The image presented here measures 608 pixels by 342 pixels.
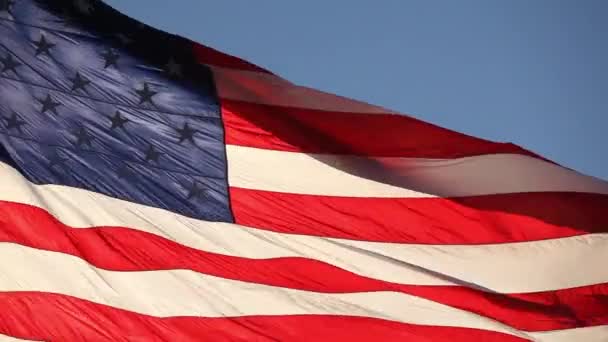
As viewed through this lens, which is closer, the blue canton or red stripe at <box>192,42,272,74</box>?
the blue canton

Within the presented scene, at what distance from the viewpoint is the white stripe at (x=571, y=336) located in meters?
17.0

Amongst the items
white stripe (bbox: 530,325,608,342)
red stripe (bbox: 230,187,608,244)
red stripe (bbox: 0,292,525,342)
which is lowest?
red stripe (bbox: 0,292,525,342)

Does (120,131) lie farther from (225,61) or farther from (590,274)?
(590,274)

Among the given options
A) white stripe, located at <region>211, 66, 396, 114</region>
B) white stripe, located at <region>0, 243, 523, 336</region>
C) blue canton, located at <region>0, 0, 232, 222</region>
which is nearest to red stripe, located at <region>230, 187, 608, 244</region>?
blue canton, located at <region>0, 0, 232, 222</region>

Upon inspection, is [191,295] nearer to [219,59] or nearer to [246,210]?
[246,210]

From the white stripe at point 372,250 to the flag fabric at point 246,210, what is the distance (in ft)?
0.06

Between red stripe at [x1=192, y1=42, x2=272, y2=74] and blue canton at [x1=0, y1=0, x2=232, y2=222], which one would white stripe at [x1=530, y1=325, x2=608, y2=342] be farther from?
red stripe at [x1=192, y1=42, x2=272, y2=74]

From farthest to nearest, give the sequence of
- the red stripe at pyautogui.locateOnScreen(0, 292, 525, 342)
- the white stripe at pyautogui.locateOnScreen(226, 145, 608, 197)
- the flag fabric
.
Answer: the white stripe at pyautogui.locateOnScreen(226, 145, 608, 197)
the flag fabric
the red stripe at pyautogui.locateOnScreen(0, 292, 525, 342)

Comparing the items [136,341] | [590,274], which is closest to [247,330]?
[136,341]

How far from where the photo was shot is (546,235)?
17.7 m

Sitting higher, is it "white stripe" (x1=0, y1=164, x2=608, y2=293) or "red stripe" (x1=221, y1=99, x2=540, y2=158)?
"red stripe" (x1=221, y1=99, x2=540, y2=158)

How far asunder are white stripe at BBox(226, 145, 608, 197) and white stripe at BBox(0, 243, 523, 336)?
1108mm

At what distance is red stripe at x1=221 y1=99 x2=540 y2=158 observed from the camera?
17.6 meters

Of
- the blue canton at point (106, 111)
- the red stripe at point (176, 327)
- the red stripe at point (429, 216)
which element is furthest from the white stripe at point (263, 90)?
the red stripe at point (176, 327)
